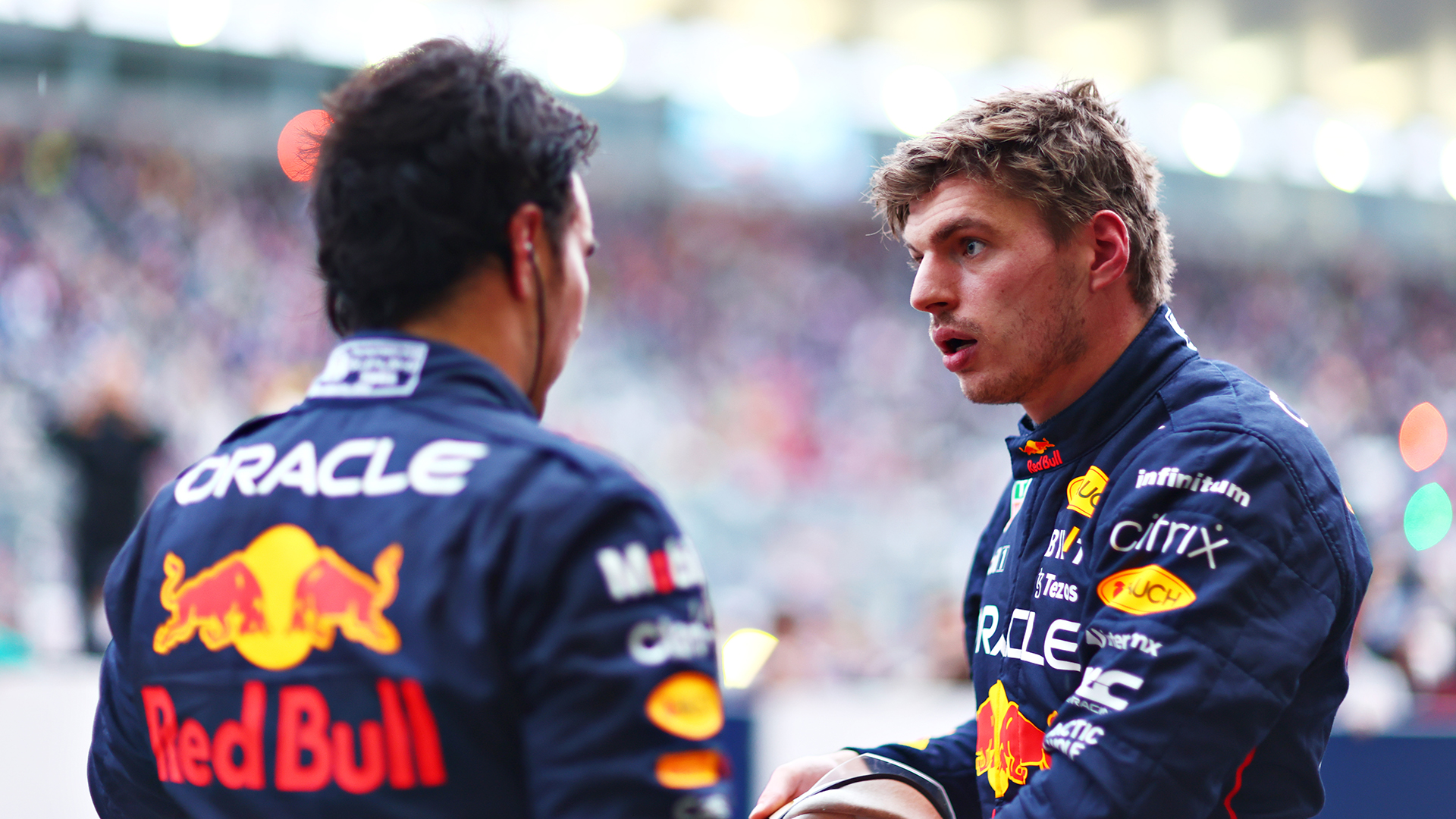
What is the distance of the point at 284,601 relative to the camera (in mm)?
1112

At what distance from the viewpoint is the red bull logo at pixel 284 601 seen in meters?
1.07

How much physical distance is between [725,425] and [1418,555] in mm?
8607

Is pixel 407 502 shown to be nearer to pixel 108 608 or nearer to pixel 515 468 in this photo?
pixel 515 468

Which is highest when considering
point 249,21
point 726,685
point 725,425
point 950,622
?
point 249,21

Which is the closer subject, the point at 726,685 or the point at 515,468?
the point at 515,468

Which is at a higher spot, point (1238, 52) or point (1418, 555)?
point (1238, 52)

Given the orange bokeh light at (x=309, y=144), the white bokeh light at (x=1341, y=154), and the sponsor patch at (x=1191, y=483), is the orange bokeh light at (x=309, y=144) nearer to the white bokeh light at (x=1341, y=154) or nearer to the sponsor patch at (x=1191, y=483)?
the sponsor patch at (x=1191, y=483)

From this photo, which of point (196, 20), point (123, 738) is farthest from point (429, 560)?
point (196, 20)

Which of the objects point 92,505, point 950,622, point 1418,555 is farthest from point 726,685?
point 1418,555

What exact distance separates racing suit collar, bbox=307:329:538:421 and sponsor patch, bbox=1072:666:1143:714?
823mm

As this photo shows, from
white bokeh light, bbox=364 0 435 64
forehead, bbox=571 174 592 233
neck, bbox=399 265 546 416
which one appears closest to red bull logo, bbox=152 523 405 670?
neck, bbox=399 265 546 416

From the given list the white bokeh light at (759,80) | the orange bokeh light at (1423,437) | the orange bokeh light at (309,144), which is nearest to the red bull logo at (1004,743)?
the orange bokeh light at (309,144)

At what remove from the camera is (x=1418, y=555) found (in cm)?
1353

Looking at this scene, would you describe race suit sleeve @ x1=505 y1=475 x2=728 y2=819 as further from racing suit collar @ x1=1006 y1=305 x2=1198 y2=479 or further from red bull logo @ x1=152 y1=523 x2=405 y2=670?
racing suit collar @ x1=1006 y1=305 x2=1198 y2=479
